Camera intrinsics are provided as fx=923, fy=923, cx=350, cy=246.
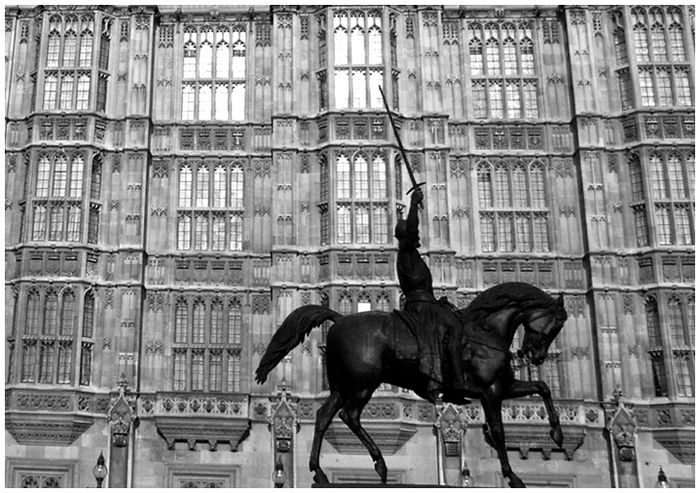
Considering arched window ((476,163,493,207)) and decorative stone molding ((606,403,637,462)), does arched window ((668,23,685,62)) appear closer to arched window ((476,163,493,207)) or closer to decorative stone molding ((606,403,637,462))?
arched window ((476,163,493,207))

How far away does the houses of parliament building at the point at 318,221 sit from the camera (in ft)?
85.0

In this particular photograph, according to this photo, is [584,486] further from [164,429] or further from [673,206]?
[164,429]

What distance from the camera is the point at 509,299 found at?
12.1 m

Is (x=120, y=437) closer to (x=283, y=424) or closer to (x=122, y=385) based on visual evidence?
(x=122, y=385)

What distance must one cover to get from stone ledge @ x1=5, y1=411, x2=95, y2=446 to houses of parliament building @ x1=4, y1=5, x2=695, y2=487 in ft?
0.18

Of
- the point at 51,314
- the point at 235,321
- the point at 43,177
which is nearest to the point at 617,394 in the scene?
the point at 235,321

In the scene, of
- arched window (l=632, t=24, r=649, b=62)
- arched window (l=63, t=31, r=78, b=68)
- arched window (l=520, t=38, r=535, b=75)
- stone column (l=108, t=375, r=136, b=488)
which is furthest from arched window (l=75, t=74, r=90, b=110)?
arched window (l=632, t=24, r=649, b=62)

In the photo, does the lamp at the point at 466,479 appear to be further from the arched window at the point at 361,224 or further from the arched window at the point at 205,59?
the arched window at the point at 205,59

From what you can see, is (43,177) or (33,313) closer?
(33,313)

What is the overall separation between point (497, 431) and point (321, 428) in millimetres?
2195

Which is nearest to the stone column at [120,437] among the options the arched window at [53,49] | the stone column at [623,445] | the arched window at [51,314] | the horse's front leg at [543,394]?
the arched window at [51,314]

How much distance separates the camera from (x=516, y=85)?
3008 centimetres

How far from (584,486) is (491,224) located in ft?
26.9

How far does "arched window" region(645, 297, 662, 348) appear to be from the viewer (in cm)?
2698
